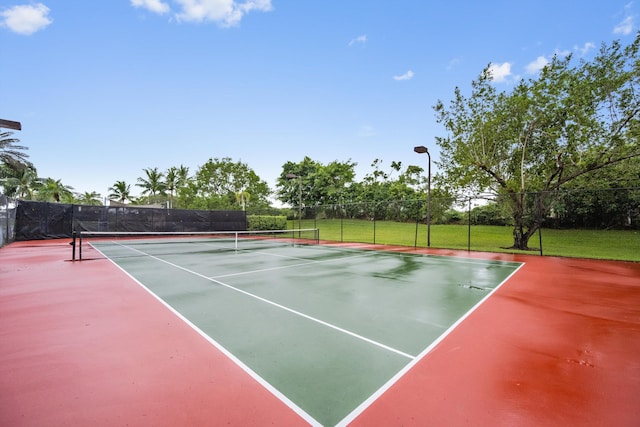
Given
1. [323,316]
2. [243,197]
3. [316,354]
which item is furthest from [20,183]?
[316,354]

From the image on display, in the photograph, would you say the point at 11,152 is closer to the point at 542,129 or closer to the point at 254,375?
the point at 254,375

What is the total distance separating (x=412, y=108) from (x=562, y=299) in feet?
53.8

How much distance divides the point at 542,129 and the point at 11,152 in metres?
31.9

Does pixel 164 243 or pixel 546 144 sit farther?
pixel 164 243

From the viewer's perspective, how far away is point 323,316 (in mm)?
4113

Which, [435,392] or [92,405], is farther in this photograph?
[435,392]

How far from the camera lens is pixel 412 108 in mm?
19000

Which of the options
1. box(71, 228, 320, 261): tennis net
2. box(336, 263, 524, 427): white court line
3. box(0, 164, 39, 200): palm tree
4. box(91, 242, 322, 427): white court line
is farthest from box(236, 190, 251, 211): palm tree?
box(336, 263, 524, 427): white court line

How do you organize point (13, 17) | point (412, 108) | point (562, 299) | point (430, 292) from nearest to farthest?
1. point (562, 299)
2. point (430, 292)
3. point (13, 17)
4. point (412, 108)

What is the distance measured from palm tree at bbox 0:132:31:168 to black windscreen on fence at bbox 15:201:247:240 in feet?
16.3

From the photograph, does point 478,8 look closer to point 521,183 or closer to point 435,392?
point 521,183

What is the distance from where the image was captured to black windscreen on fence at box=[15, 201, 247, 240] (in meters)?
16.4

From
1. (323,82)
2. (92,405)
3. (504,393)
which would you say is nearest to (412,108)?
(323,82)

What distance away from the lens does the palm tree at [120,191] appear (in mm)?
46969
